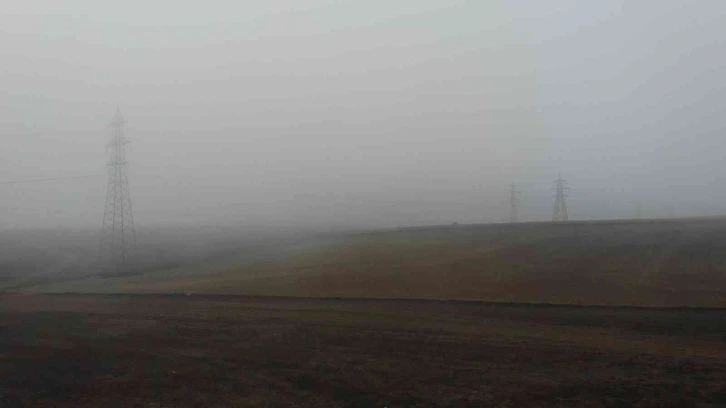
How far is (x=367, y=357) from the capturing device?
45.3 feet

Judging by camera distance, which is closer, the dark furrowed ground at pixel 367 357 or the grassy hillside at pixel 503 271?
the dark furrowed ground at pixel 367 357

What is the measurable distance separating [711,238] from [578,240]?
7580 mm

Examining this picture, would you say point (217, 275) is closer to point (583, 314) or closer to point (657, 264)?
point (583, 314)

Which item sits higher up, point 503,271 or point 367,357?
point 503,271

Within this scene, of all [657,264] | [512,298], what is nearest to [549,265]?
[657,264]

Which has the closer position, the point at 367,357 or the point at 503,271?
the point at 367,357

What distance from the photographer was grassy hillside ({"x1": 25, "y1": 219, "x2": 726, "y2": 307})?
23.0 meters

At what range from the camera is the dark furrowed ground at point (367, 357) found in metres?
11.0

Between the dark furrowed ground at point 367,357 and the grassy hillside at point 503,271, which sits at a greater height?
the grassy hillside at point 503,271

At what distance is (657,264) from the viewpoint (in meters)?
27.2

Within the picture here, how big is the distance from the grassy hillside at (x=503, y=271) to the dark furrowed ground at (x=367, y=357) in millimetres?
2882

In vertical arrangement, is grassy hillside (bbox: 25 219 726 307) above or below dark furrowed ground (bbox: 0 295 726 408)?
above

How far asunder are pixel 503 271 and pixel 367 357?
627 inches

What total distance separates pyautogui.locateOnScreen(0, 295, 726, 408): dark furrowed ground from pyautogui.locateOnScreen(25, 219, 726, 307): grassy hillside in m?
2.88
